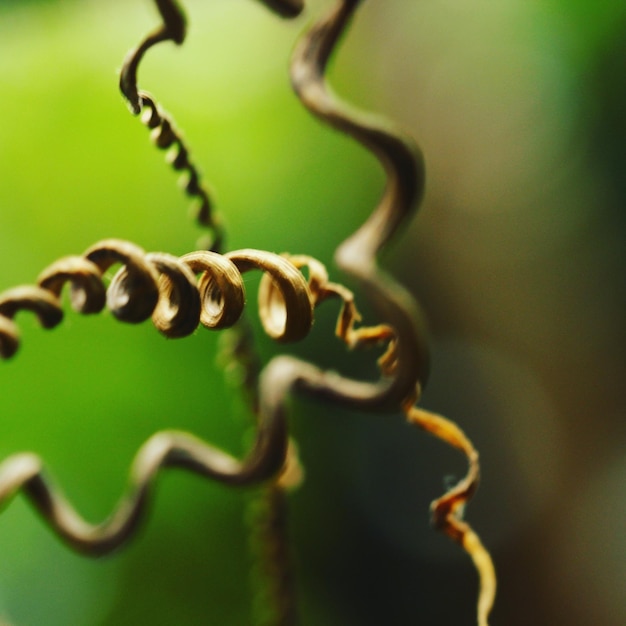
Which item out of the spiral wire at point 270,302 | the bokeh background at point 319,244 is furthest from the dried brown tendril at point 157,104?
the bokeh background at point 319,244

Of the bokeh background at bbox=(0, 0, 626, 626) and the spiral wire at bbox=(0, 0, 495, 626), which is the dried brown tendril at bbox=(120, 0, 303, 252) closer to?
the spiral wire at bbox=(0, 0, 495, 626)

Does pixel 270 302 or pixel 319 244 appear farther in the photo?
pixel 319 244

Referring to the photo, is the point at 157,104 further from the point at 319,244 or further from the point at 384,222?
the point at 319,244

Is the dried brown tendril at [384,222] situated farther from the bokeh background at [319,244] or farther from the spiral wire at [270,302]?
the bokeh background at [319,244]

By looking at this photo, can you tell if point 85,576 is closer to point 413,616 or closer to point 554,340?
point 413,616

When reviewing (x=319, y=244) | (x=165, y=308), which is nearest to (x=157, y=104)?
(x=165, y=308)

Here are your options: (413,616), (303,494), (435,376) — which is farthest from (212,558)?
(435,376)
